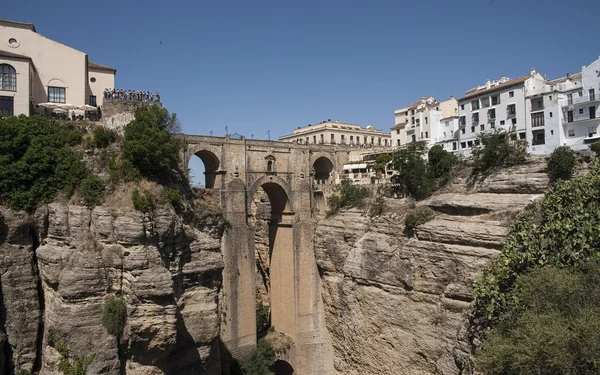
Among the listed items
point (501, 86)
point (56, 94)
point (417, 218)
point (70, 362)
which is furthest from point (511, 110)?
point (70, 362)

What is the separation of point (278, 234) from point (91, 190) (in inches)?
612

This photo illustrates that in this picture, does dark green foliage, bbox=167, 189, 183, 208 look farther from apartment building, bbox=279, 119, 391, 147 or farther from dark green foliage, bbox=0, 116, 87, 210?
apartment building, bbox=279, 119, 391, 147

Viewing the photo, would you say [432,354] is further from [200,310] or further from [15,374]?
[15,374]

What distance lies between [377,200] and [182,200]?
13.3 meters

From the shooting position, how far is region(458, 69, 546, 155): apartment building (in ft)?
108

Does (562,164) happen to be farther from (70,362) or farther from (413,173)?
(70,362)

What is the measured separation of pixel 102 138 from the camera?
2086 cm

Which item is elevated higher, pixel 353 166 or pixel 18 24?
pixel 18 24

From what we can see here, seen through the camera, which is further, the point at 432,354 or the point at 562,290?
the point at 432,354

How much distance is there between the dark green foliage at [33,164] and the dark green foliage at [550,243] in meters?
16.7

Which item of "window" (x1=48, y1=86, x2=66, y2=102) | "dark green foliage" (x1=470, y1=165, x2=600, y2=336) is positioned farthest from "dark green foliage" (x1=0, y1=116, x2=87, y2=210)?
"dark green foliage" (x1=470, y1=165, x2=600, y2=336)

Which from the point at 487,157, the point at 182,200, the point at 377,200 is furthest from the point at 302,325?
the point at 487,157

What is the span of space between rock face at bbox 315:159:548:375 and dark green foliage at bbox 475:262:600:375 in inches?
132

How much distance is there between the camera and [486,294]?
16531mm
